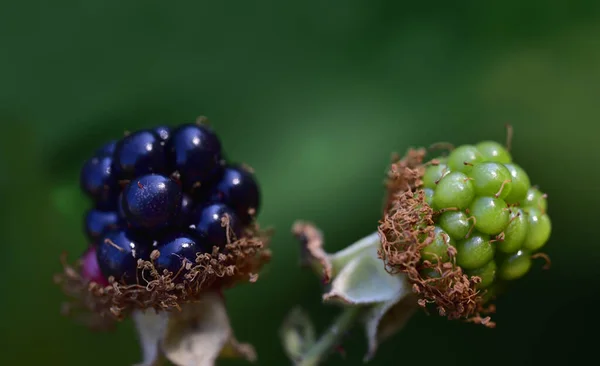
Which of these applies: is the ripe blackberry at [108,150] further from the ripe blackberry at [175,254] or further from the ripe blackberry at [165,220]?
the ripe blackberry at [175,254]

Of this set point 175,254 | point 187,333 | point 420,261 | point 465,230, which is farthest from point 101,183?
point 465,230

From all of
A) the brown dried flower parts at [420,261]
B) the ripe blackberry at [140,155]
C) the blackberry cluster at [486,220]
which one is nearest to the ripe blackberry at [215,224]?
the ripe blackberry at [140,155]

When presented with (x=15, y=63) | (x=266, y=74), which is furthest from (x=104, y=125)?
(x=266, y=74)

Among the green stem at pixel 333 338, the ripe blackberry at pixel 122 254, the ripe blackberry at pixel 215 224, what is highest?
the ripe blackberry at pixel 215 224

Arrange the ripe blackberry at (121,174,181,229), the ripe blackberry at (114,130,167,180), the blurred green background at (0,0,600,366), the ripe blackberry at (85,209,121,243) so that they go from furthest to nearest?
the blurred green background at (0,0,600,366) < the ripe blackberry at (85,209,121,243) < the ripe blackberry at (114,130,167,180) < the ripe blackberry at (121,174,181,229)

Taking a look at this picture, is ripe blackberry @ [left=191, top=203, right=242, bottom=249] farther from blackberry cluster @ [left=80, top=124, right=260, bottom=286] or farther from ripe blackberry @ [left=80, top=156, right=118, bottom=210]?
ripe blackberry @ [left=80, top=156, right=118, bottom=210]

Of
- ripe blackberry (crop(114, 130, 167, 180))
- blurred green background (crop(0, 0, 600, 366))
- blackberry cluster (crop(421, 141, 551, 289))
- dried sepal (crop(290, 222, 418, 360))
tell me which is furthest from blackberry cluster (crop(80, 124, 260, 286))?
blurred green background (crop(0, 0, 600, 366))

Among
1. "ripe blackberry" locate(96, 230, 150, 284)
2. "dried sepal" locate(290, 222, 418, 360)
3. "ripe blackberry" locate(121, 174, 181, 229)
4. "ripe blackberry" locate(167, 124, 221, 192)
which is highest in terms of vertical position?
"ripe blackberry" locate(167, 124, 221, 192)

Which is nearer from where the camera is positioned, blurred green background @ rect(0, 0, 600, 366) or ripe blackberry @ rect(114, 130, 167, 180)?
ripe blackberry @ rect(114, 130, 167, 180)

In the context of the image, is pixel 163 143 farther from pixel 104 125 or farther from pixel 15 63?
pixel 15 63
